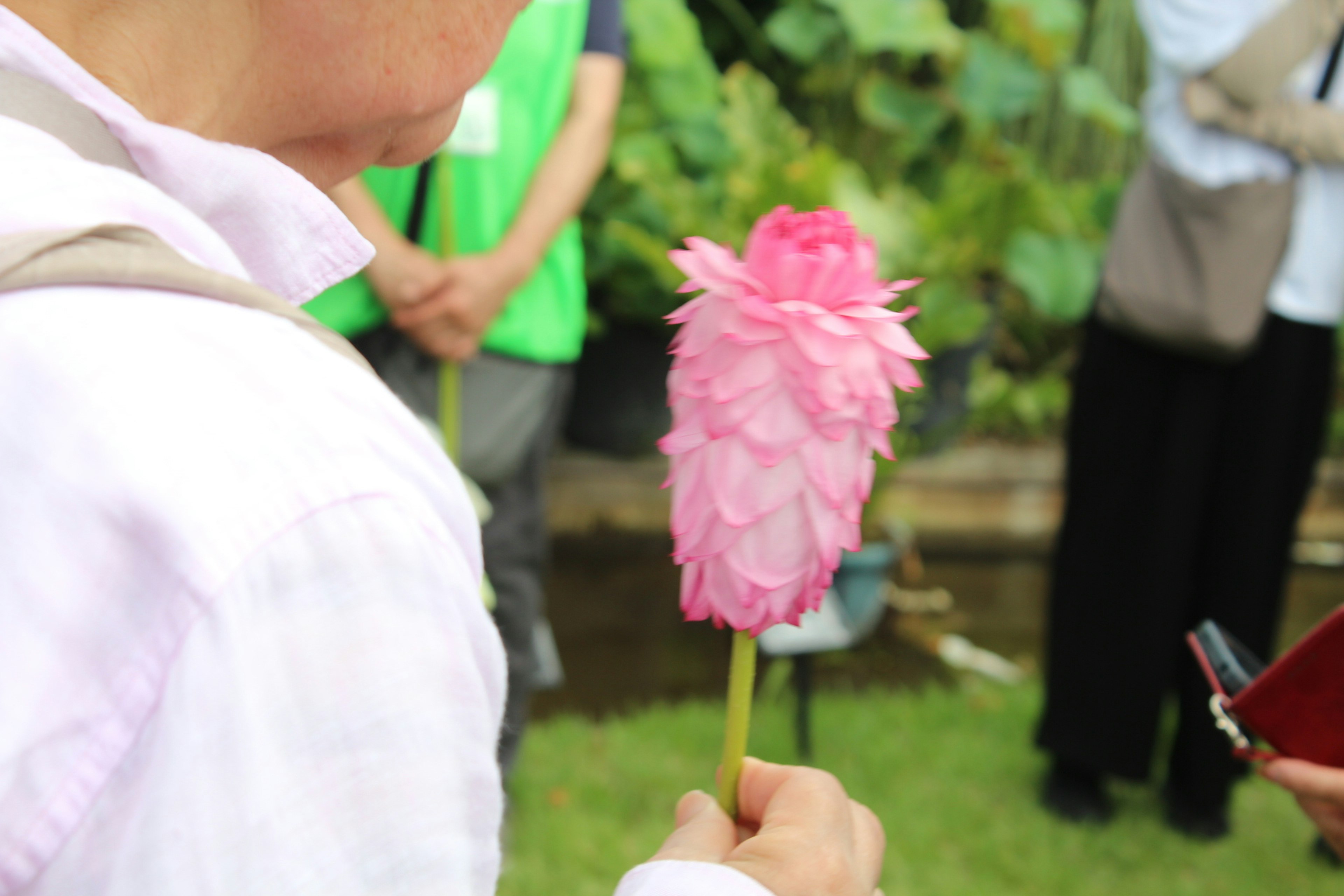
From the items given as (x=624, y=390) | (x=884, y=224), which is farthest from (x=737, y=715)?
(x=624, y=390)

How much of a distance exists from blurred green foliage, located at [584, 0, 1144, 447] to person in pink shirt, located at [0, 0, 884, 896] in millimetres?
3290

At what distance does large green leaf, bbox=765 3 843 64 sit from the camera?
494 cm

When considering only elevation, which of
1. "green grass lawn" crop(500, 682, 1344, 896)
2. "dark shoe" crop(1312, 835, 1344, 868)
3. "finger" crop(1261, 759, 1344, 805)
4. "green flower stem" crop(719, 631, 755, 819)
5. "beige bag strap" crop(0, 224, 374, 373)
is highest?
"beige bag strap" crop(0, 224, 374, 373)

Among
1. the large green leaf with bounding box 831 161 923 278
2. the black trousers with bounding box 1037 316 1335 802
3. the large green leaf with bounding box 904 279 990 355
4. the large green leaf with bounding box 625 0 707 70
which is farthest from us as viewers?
the large green leaf with bounding box 625 0 707 70

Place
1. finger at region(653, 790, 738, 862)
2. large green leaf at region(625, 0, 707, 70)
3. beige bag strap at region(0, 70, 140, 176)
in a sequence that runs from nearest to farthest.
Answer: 1. beige bag strap at region(0, 70, 140, 176)
2. finger at region(653, 790, 738, 862)
3. large green leaf at region(625, 0, 707, 70)

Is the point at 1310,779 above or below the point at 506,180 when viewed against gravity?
below

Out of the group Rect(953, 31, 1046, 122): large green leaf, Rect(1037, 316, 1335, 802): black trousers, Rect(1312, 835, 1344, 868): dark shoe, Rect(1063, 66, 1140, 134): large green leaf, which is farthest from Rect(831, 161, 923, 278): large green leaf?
Rect(1312, 835, 1344, 868): dark shoe

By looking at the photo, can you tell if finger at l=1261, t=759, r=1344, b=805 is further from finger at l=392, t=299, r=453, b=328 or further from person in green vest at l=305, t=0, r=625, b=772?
finger at l=392, t=299, r=453, b=328

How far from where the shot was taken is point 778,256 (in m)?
0.62

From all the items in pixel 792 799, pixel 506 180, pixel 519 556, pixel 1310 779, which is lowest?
pixel 519 556

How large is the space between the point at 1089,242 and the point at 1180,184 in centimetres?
252

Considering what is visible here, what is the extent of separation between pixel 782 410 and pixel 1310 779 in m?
1.03

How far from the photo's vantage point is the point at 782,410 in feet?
2.02

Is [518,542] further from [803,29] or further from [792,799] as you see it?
[803,29]
